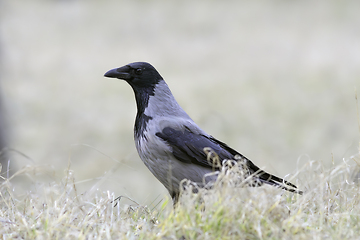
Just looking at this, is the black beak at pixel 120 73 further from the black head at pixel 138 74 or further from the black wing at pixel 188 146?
the black wing at pixel 188 146

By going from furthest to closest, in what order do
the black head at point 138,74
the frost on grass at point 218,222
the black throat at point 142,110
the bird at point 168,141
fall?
1. the black head at point 138,74
2. the black throat at point 142,110
3. the bird at point 168,141
4. the frost on grass at point 218,222

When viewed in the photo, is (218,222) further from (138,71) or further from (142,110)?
(138,71)

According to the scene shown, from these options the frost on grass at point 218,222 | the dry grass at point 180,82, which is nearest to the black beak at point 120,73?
the dry grass at point 180,82

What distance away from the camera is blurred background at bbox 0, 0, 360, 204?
9.88m

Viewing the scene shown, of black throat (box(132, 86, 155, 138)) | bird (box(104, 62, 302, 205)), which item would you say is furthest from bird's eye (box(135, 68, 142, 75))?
black throat (box(132, 86, 155, 138))

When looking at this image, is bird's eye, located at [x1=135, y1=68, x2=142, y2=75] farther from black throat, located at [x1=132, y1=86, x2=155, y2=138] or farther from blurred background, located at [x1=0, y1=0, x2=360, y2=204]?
blurred background, located at [x1=0, y1=0, x2=360, y2=204]

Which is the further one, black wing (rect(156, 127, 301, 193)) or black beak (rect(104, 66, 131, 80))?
black beak (rect(104, 66, 131, 80))

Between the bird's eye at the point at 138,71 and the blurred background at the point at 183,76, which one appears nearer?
the bird's eye at the point at 138,71

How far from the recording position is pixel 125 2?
19453 millimetres

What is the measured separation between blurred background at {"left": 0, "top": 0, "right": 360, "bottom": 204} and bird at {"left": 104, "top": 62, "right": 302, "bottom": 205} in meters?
3.63

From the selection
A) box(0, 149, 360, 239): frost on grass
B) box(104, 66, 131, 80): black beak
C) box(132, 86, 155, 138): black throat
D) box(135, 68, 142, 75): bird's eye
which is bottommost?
box(0, 149, 360, 239): frost on grass

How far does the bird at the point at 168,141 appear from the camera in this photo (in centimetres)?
293

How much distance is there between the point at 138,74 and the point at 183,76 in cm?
975

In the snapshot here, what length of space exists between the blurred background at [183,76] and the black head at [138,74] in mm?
3620
